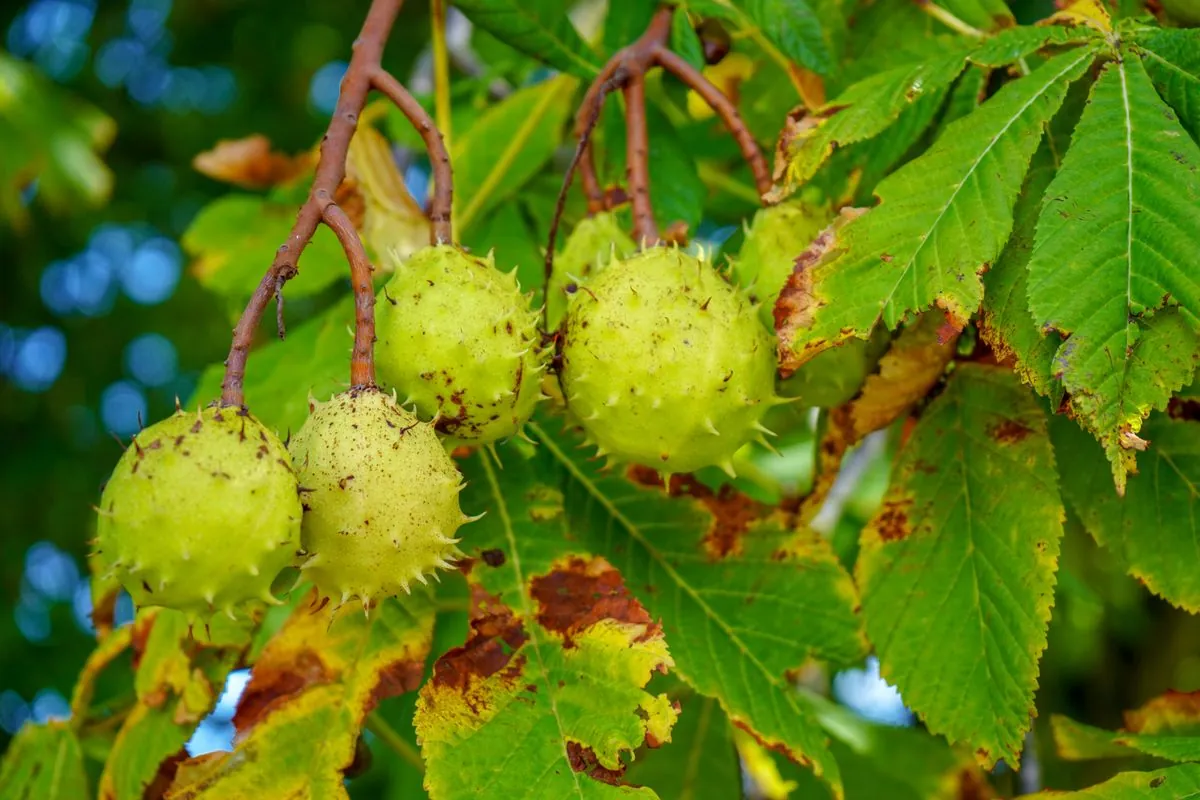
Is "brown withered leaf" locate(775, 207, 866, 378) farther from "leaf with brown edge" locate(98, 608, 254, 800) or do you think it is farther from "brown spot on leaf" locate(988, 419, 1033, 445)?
"leaf with brown edge" locate(98, 608, 254, 800)

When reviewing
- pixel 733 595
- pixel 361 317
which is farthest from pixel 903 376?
pixel 361 317

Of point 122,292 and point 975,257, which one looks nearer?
point 975,257

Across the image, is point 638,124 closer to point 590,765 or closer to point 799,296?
point 799,296

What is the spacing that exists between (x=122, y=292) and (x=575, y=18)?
2.63 metres

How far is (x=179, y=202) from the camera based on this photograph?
4.59 metres

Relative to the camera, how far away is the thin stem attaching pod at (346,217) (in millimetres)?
1089

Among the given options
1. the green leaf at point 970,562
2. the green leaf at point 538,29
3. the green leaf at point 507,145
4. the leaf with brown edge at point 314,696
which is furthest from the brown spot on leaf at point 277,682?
the green leaf at point 538,29

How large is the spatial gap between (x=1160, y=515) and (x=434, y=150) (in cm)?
98

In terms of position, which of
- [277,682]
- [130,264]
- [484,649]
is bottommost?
[130,264]

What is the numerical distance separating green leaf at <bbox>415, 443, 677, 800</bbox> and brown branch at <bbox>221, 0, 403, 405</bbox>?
41 cm

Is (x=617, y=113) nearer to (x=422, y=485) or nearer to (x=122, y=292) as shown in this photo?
(x=422, y=485)

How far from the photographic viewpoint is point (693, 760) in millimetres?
1991

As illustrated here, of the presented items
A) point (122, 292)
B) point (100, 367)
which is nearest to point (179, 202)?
point (122, 292)

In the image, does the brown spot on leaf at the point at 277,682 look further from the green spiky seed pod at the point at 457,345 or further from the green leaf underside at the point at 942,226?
the green leaf underside at the point at 942,226
